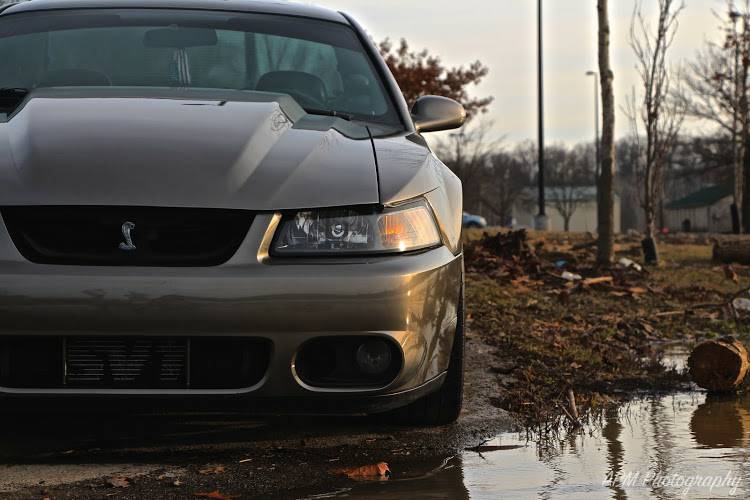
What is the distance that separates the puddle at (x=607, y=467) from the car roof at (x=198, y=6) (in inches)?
85.4

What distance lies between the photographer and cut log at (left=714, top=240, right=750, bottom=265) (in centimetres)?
1552

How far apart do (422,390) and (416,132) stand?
4.15 feet

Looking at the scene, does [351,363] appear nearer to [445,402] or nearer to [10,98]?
[445,402]

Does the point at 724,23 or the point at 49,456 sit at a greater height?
the point at 724,23

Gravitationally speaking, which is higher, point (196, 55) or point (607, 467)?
point (196, 55)

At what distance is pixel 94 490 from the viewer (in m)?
2.99

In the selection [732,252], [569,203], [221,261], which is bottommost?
[732,252]

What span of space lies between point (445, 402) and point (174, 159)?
4.20ft

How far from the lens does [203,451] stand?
3508 millimetres

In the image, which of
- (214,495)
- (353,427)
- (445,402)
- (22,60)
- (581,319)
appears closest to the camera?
(214,495)

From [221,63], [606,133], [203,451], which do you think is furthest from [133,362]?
[606,133]

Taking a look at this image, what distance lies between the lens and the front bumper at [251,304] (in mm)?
2932

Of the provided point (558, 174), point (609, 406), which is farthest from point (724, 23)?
point (558, 174)

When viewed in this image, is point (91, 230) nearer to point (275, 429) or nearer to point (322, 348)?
point (322, 348)
